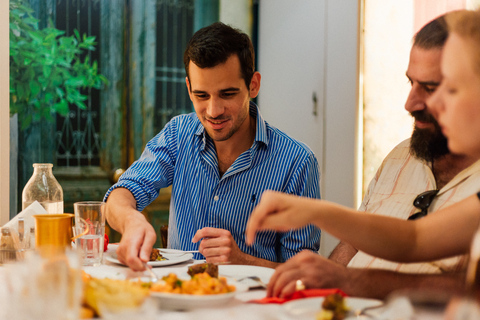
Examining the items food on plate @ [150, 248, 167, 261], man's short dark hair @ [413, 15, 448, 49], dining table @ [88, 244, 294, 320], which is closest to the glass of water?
dining table @ [88, 244, 294, 320]

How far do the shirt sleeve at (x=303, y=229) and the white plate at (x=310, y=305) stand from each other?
2.87ft

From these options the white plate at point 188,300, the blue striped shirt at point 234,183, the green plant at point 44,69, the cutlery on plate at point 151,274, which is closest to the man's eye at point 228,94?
the blue striped shirt at point 234,183

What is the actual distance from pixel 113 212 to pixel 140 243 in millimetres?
427

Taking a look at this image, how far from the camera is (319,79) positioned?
3.15 m

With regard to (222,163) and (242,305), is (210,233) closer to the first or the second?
(242,305)

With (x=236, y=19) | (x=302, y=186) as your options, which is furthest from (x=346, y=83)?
(x=302, y=186)

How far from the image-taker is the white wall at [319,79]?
2939 millimetres

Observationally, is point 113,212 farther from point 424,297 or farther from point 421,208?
point 424,297

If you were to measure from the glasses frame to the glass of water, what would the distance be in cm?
89

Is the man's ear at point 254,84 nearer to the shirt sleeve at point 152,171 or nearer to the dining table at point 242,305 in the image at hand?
the shirt sleeve at point 152,171

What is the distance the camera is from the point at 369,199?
5.46 feet

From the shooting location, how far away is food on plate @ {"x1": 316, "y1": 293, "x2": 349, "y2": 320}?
784 mm

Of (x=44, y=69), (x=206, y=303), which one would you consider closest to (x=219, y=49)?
(x=206, y=303)

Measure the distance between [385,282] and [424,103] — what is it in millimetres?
636
